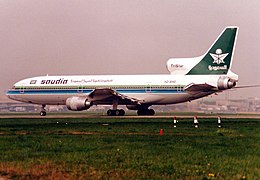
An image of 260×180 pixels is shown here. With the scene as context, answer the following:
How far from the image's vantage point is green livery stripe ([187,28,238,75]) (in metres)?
54.0

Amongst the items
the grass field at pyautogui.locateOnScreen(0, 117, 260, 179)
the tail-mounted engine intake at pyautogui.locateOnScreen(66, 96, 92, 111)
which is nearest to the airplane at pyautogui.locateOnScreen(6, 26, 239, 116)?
the tail-mounted engine intake at pyautogui.locateOnScreen(66, 96, 92, 111)

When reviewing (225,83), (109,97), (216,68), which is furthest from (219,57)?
(109,97)

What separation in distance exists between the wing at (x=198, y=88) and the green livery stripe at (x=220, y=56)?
207cm

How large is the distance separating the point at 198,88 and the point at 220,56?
4290 millimetres

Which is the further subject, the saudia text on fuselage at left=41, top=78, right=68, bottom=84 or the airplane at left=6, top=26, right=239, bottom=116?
the saudia text on fuselage at left=41, top=78, right=68, bottom=84

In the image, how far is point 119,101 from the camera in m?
58.1

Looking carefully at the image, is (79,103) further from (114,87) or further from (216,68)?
(216,68)

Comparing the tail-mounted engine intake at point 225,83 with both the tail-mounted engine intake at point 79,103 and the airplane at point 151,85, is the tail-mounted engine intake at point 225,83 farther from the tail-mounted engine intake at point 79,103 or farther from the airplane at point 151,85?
the tail-mounted engine intake at point 79,103

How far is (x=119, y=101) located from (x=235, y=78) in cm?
1339

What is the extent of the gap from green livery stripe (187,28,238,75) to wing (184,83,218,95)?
6.80 feet

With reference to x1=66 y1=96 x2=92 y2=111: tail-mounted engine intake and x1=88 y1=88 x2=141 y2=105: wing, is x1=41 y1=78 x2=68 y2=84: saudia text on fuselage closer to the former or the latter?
x1=88 y1=88 x2=141 y2=105: wing

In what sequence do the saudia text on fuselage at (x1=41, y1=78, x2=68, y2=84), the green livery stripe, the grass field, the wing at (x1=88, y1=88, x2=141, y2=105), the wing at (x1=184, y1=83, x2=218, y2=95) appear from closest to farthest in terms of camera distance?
the grass field < the wing at (x1=184, y1=83, x2=218, y2=95) < the green livery stripe < the wing at (x1=88, y1=88, x2=141, y2=105) < the saudia text on fuselage at (x1=41, y1=78, x2=68, y2=84)

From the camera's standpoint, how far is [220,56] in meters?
54.4

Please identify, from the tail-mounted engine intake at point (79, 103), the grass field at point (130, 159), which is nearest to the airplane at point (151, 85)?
the tail-mounted engine intake at point (79, 103)
